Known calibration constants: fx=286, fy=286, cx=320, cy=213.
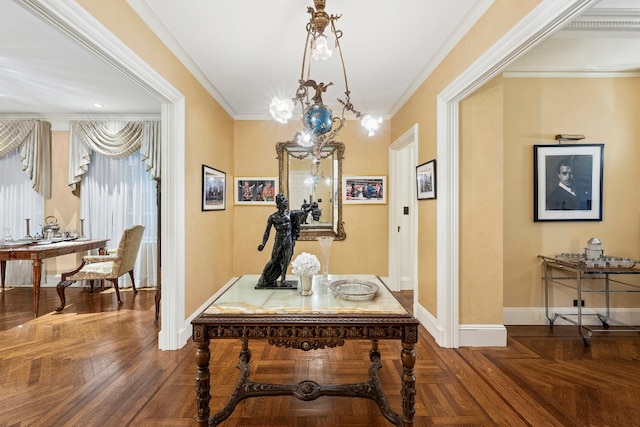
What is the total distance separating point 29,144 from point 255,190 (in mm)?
3671

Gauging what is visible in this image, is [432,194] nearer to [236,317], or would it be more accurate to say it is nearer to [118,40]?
[236,317]

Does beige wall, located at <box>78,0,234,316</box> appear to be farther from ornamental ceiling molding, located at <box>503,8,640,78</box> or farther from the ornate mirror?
ornamental ceiling molding, located at <box>503,8,640,78</box>

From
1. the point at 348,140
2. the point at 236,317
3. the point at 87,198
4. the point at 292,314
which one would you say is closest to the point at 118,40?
the point at 236,317

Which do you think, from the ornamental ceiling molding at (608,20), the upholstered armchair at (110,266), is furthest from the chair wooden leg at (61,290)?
the ornamental ceiling molding at (608,20)

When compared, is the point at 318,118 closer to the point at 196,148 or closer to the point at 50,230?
the point at 196,148

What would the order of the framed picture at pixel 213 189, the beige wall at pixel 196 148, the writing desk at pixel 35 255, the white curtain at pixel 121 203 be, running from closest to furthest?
1. the beige wall at pixel 196 148
2. the framed picture at pixel 213 189
3. the writing desk at pixel 35 255
4. the white curtain at pixel 121 203

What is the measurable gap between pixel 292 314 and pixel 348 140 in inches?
138

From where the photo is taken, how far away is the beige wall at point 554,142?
322cm

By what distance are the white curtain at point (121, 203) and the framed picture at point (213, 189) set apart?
159 centimetres

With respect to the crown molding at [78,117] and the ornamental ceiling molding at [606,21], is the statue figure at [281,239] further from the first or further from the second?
the crown molding at [78,117]

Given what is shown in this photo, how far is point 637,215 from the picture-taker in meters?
3.22

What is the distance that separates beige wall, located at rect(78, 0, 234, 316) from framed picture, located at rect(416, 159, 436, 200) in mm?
2509

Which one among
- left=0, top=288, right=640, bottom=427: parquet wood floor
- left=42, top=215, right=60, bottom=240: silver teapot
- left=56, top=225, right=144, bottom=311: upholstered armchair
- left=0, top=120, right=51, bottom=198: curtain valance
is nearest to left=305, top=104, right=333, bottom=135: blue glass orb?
left=0, top=288, right=640, bottom=427: parquet wood floor

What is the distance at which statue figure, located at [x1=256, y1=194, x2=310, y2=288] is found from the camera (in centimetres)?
191
